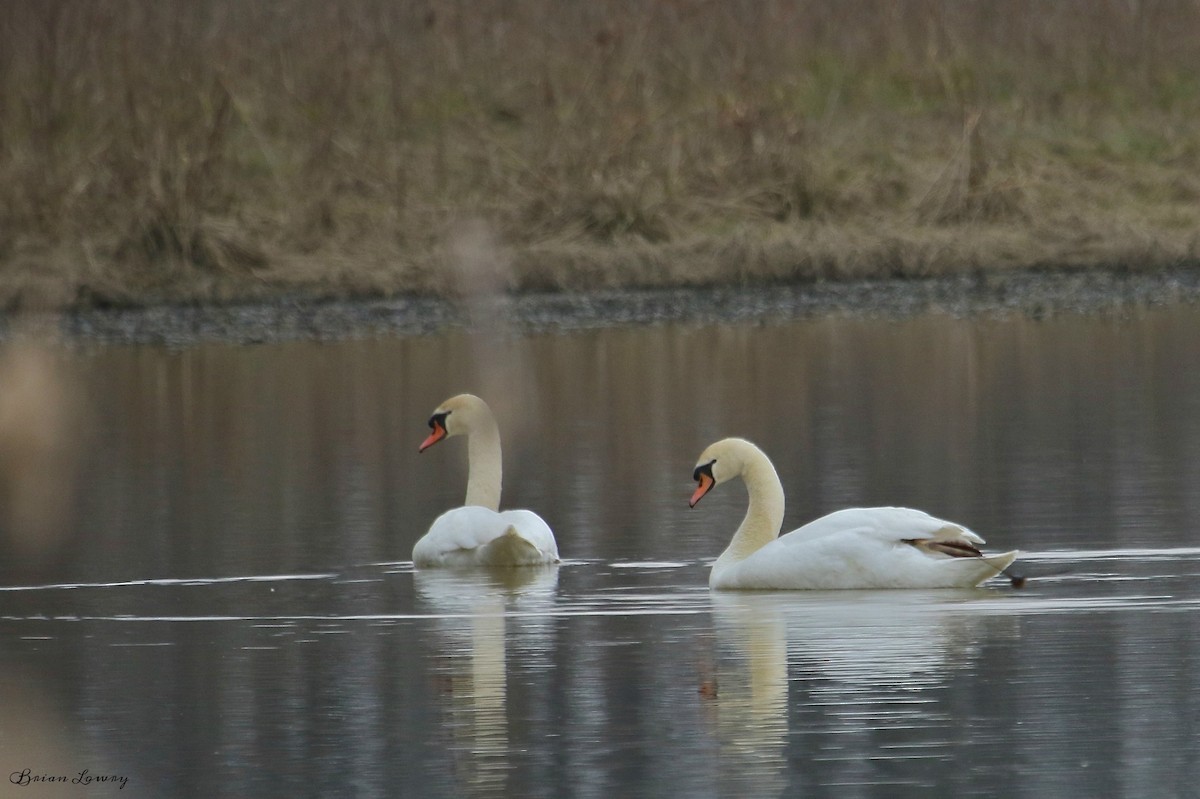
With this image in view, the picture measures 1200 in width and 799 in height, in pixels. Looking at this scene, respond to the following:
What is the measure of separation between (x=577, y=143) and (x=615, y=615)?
19.5 metres

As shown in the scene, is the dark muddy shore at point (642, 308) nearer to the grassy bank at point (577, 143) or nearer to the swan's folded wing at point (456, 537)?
the grassy bank at point (577, 143)

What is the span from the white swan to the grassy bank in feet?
53.7

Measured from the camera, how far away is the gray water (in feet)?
20.8

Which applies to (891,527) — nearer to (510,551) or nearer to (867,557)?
(867,557)

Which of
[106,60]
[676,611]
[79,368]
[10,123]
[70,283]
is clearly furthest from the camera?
[106,60]

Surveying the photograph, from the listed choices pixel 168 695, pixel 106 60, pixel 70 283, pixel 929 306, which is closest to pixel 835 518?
pixel 168 695

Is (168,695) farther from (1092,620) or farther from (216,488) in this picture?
→ (216,488)

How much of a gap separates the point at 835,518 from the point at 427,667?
1849 mm

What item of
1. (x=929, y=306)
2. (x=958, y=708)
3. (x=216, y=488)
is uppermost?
(x=929, y=306)

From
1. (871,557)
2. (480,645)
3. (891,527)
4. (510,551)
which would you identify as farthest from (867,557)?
(510,551)

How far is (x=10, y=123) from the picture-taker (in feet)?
98.6

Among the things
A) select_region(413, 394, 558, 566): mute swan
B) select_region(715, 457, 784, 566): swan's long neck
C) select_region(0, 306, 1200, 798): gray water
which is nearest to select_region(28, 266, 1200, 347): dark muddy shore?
select_region(0, 306, 1200, 798): gray water

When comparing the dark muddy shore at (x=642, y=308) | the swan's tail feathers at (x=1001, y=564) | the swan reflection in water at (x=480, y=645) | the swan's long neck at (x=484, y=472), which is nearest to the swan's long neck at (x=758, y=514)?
the swan reflection in water at (x=480, y=645)

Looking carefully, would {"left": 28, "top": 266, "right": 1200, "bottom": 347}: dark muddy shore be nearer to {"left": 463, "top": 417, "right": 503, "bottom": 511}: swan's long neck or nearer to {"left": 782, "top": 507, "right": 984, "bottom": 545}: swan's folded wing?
{"left": 463, "top": 417, "right": 503, "bottom": 511}: swan's long neck
